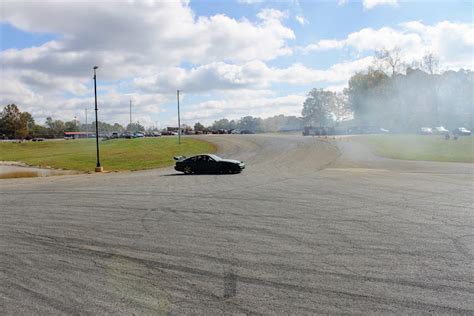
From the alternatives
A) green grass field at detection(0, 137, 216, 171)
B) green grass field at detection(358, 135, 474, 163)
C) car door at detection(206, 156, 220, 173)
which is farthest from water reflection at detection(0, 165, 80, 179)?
green grass field at detection(358, 135, 474, 163)

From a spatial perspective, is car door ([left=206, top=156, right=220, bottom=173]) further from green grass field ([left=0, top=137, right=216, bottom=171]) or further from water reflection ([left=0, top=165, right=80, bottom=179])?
water reflection ([left=0, top=165, right=80, bottom=179])

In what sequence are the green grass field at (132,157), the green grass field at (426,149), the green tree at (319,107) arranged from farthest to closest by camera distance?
1. the green tree at (319,107)
2. the green grass field at (132,157)
3. the green grass field at (426,149)

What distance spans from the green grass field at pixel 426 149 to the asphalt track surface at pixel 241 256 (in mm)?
23827

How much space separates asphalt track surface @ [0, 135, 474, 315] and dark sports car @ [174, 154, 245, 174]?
1228cm

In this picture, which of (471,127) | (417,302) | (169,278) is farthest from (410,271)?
(471,127)

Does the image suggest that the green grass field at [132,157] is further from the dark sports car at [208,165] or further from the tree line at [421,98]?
the tree line at [421,98]

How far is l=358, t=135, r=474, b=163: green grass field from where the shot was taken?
35562 millimetres

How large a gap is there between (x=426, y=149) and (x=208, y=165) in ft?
90.4

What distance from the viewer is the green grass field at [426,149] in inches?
1400

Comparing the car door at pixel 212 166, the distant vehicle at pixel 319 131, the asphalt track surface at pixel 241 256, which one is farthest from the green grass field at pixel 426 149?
the asphalt track surface at pixel 241 256

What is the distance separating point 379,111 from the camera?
98375mm

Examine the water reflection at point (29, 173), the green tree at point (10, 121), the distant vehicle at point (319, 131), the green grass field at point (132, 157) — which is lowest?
the water reflection at point (29, 173)

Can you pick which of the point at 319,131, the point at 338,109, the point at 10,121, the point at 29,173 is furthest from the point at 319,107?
the point at 29,173

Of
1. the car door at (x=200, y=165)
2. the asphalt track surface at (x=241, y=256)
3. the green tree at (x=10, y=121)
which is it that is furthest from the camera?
the green tree at (x=10, y=121)
